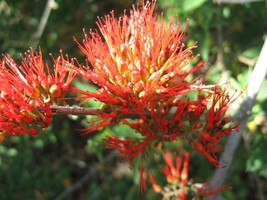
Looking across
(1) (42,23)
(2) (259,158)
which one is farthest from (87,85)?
(2) (259,158)

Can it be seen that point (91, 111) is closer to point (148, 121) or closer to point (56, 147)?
point (148, 121)

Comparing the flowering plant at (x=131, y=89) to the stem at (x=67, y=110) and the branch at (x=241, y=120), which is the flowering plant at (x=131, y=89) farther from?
the branch at (x=241, y=120)

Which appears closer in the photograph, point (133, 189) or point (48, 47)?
point (133, 189)

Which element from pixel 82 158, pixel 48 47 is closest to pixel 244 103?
pixel 48 47

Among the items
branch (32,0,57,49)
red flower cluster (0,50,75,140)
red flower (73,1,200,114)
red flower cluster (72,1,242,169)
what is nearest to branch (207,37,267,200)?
red flower cluster (72,1,242,169)

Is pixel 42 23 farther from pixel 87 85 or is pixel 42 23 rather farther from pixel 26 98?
pixel 26 98

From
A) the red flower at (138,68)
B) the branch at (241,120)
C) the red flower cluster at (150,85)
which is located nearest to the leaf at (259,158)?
the branch at (241,120)
